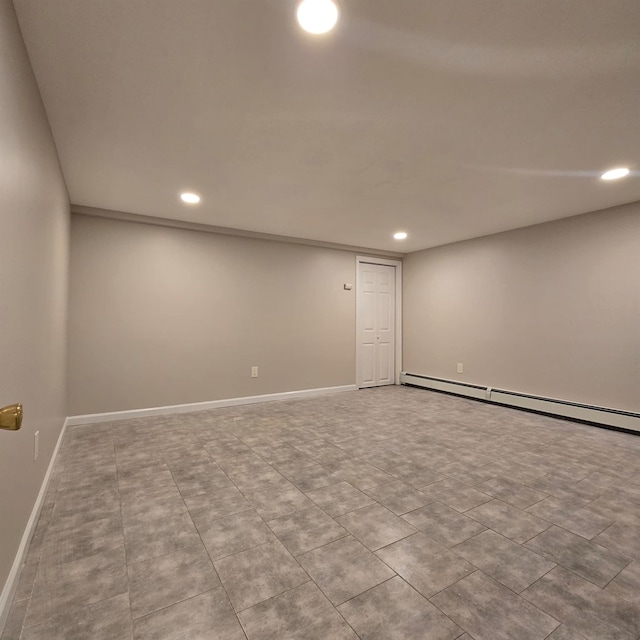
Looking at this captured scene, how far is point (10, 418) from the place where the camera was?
1057mm

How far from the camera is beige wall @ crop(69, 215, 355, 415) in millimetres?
3812

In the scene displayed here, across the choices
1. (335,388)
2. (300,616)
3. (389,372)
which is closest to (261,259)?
(335,388)

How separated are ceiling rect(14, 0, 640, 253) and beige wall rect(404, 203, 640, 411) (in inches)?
28.4

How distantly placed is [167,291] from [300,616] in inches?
146

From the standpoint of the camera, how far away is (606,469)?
2650mm

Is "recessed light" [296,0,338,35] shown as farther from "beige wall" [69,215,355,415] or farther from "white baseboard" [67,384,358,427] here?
"white baseboard" [67,384,358,427]

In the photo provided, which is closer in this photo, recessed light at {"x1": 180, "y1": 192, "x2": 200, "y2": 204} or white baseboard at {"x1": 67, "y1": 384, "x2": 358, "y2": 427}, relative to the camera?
recessed light at {"x1": 180, "y1": 192, "x2": 200, "y2": 204}

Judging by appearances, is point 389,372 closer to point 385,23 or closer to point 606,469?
point 606,469

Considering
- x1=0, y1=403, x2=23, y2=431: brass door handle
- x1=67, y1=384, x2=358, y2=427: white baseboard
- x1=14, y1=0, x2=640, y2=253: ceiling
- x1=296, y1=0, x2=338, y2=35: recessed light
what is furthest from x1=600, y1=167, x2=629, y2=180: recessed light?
x1=67, y1=384, x2=358, y2=427: white baseboard

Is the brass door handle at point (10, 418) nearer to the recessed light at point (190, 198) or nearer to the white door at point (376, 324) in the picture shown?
the recessed light at point (190, 198)

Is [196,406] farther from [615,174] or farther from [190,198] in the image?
[615,174]

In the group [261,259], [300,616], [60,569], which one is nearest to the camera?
[300,616]

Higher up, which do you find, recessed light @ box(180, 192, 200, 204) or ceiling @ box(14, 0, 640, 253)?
recessed light @ box(180, 192, 200, 204)

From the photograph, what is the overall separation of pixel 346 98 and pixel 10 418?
2.04 metres
